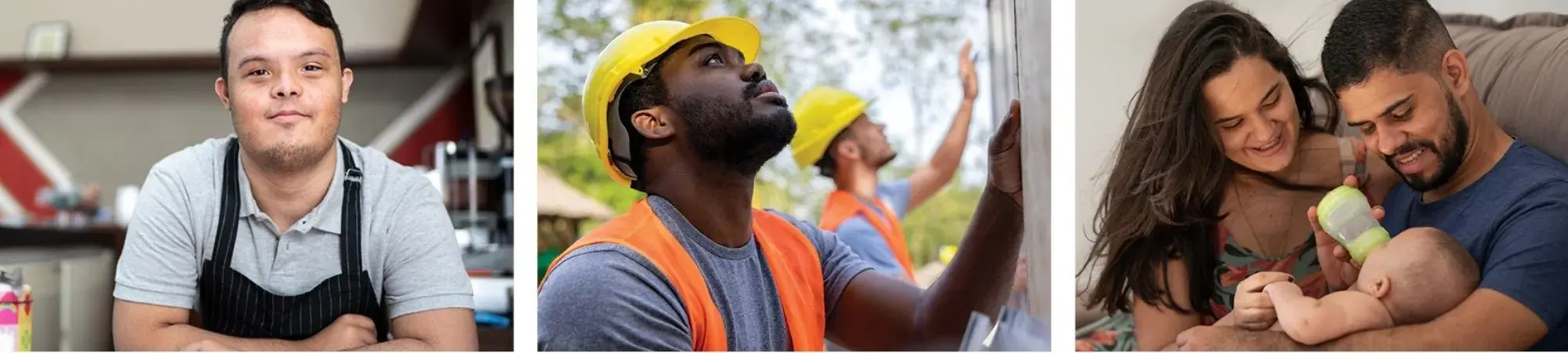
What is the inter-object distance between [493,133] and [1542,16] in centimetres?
271

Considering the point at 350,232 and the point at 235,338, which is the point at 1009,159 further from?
the point at 235,338

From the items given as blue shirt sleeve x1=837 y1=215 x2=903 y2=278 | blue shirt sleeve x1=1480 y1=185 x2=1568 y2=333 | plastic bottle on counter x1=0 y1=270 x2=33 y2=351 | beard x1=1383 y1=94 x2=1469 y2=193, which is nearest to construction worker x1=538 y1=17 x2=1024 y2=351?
blue shirt sleeve x1=837 y1=215 x2=903 y2=278

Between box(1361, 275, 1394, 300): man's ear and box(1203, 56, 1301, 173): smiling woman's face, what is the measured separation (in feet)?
1.20

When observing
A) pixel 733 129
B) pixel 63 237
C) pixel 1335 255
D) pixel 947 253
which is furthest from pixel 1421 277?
pixel 63 237

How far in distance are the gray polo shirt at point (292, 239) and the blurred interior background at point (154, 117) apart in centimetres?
4

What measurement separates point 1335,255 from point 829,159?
52.3 inches

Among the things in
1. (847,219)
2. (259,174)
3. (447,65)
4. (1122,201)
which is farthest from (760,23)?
(259,174)

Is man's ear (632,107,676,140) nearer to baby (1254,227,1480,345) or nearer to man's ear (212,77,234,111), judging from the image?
man's ear (212,77,234,111)

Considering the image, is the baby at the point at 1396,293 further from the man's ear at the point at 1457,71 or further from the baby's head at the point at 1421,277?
the man's ear at the point at 1457,71

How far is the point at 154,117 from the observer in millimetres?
3355

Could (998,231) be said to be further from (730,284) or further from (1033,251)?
(730,284)

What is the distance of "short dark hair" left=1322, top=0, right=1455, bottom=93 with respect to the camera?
3355 millimetres

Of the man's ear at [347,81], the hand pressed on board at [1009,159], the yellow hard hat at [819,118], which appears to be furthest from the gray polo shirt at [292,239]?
the hand pressed on board at [1009,159]

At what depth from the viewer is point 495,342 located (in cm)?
337
